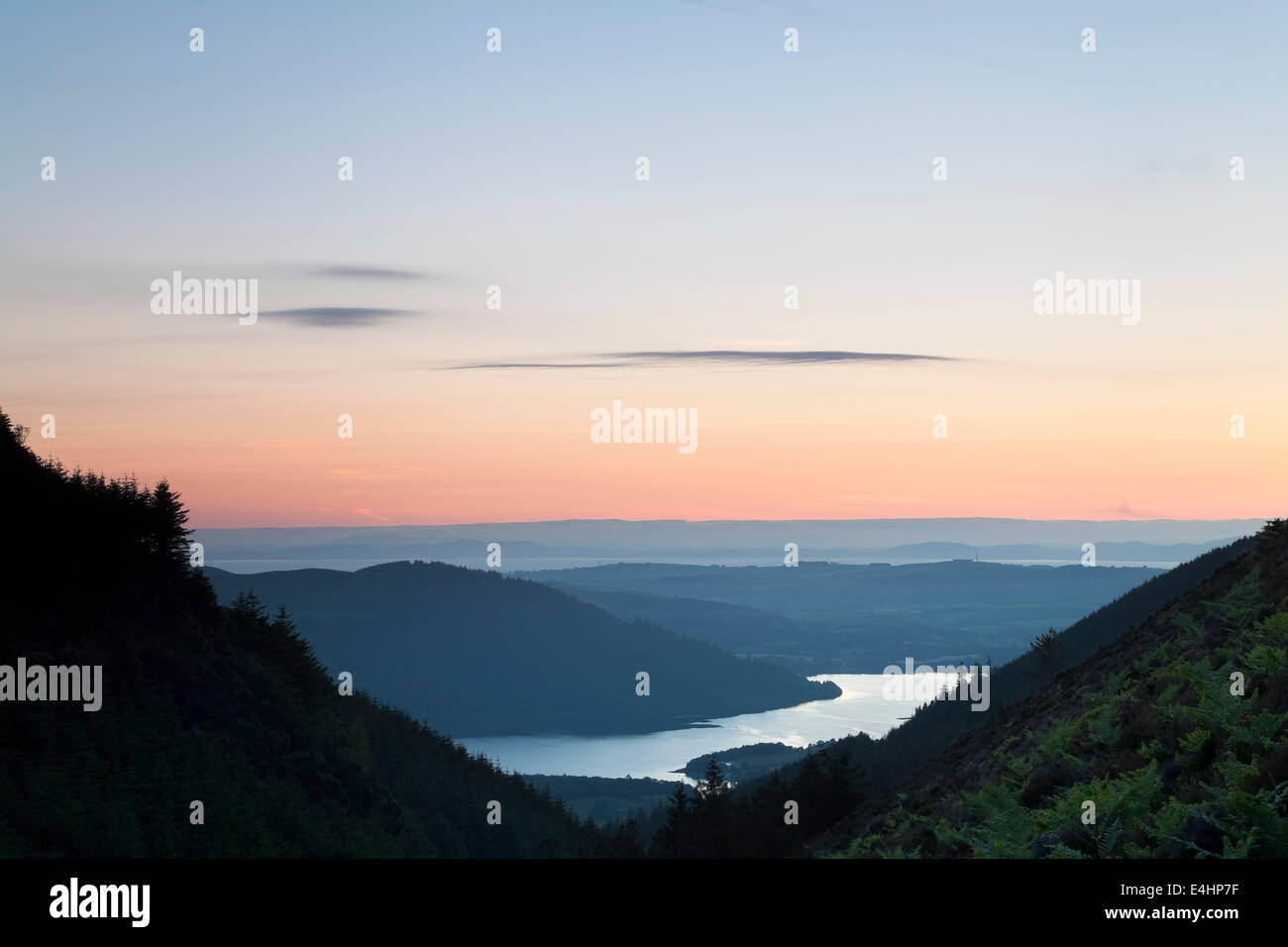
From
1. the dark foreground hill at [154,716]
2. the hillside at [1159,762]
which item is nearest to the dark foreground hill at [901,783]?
the hillside at [1159,762]

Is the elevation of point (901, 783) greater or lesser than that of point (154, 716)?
lesser

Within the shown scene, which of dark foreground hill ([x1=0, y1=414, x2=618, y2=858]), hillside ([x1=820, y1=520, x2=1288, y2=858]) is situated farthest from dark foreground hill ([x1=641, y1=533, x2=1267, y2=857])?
dark foreground hill ([x1=0, y1=414, x2=618, y2=858])

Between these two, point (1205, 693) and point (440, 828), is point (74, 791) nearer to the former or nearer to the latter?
point (440, 828)

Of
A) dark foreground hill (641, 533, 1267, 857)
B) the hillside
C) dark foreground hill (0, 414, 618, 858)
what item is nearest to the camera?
the hillside

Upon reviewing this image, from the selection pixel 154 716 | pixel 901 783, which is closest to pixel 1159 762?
pixel 901 783

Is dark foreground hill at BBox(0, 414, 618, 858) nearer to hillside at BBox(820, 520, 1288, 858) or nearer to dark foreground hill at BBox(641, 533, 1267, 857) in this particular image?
dark foreground hill at BBox(641, 533, 1267, 857)

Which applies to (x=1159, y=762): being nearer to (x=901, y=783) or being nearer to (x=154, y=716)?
(x=901, y=783)
